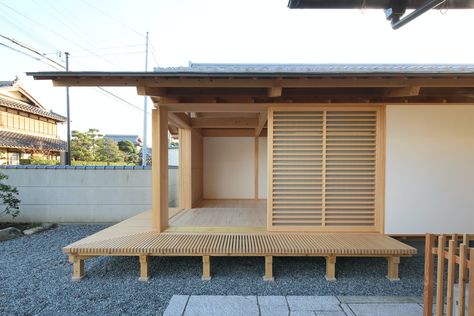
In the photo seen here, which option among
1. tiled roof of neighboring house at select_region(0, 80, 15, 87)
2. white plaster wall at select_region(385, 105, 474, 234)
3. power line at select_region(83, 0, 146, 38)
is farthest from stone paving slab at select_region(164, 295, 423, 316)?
tiled roof of neighboring house at select_region(0, 80, 15, 87)

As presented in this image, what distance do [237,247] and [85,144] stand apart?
61.8ft

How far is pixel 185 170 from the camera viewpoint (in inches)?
220

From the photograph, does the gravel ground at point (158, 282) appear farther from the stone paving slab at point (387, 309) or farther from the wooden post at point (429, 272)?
the wooden post at point (429, 272)

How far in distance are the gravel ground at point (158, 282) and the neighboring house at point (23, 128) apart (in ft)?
34.5

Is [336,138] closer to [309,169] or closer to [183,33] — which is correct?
[309,169]

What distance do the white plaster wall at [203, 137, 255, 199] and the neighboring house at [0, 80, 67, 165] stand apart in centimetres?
992

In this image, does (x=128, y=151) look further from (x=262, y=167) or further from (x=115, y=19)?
(x=262, y=167)

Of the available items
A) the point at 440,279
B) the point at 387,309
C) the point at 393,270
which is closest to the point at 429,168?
the point at 393,270

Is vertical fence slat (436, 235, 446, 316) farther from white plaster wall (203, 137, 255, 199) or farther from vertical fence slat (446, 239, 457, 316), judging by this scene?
white plaster wall (203, 137, 255, 199)

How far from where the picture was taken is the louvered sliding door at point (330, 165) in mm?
3599

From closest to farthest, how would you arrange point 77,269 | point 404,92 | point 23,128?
point 77,269
point 404,92
point 23,128

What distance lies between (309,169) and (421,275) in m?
1.89

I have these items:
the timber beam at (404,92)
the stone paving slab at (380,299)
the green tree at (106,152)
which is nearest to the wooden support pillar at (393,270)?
the stone paving slab at (380,299)

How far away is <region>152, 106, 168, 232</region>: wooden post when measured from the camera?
3.54 m
